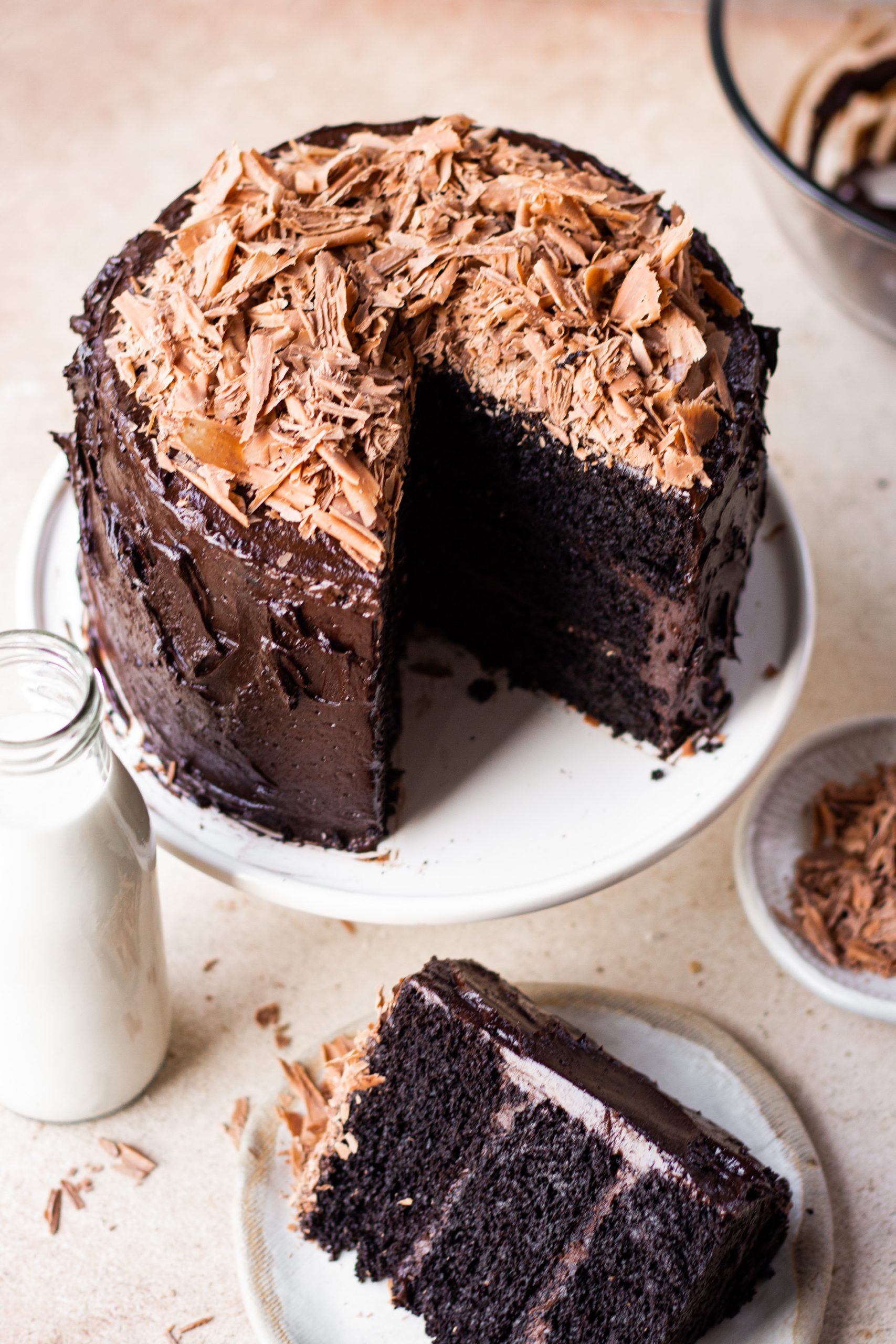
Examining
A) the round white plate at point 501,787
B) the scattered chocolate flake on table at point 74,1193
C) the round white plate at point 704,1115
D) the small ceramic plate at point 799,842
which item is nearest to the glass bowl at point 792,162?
the round white plate at point 501,787

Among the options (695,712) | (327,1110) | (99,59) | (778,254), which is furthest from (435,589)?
(99,59)

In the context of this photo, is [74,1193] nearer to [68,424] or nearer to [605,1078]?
[605,1078]

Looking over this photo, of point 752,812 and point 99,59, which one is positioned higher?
point 99,59

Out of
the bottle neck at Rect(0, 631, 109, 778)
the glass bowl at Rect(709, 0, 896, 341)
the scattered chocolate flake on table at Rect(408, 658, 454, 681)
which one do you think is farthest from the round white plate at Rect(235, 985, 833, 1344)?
the glass bowl at Rect(709, 0, 896, 341)

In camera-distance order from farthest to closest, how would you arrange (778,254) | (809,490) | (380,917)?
(778,254), (809,490), (380,917)

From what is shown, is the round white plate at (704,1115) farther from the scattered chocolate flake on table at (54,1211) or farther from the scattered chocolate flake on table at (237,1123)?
the scattered chocolate flake on table at (54,1211)

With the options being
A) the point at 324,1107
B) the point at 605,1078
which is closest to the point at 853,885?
the point at 605,1078

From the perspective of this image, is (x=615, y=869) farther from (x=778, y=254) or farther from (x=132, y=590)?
(x=778, y=254)

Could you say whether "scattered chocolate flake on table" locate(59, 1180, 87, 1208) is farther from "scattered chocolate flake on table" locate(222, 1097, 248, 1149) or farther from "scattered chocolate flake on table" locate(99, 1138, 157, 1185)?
"scattered chocolate flake on table" locate(222, 1097, 248, 1149)
